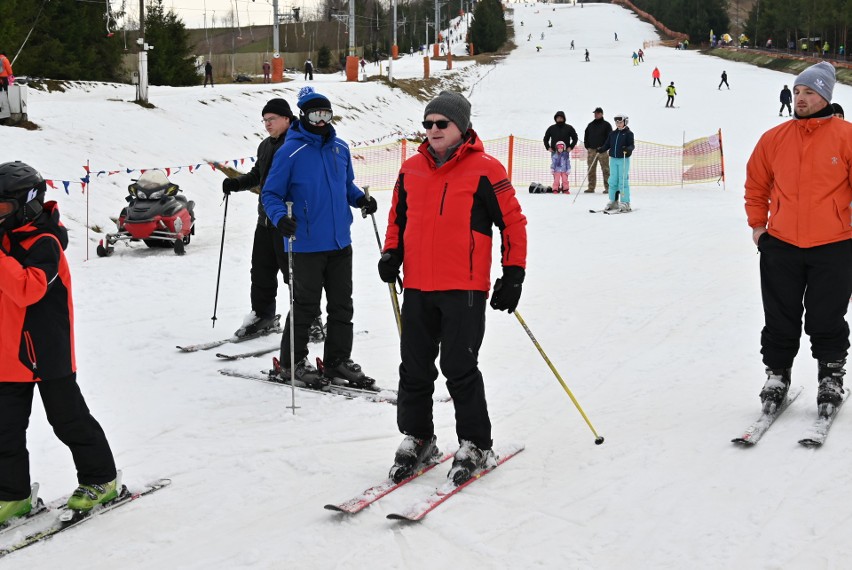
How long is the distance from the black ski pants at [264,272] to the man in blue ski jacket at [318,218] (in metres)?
1.38

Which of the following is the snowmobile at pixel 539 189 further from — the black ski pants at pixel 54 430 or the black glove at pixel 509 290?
the black ski pants at pixel 54 430

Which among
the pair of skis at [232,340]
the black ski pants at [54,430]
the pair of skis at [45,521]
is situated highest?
the black ski pants at [54,430]

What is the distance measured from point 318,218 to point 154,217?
6.18 m

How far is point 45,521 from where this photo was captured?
4008 millimetres

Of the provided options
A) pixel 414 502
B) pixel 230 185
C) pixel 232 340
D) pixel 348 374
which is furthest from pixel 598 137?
pixel 414 502

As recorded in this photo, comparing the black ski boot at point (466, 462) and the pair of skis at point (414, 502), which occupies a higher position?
the black ski boot at point (466, 462)

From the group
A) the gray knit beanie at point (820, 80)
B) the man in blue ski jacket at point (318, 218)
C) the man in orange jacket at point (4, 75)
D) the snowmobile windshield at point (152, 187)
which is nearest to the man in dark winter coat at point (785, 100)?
the man in orange jacket at point (4, 75)

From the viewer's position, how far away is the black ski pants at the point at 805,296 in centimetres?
498

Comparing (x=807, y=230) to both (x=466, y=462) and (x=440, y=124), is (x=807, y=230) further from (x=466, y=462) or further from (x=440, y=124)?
(x=466, y=462)

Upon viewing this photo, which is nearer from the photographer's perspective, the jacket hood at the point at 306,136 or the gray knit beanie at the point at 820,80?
the gray knit beanie at the point at 820,80

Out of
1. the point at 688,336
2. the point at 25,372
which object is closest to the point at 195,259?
the point at 688,336

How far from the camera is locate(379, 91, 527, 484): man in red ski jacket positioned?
4.25m

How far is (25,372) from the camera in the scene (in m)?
3.80

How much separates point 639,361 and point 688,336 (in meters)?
0.85
